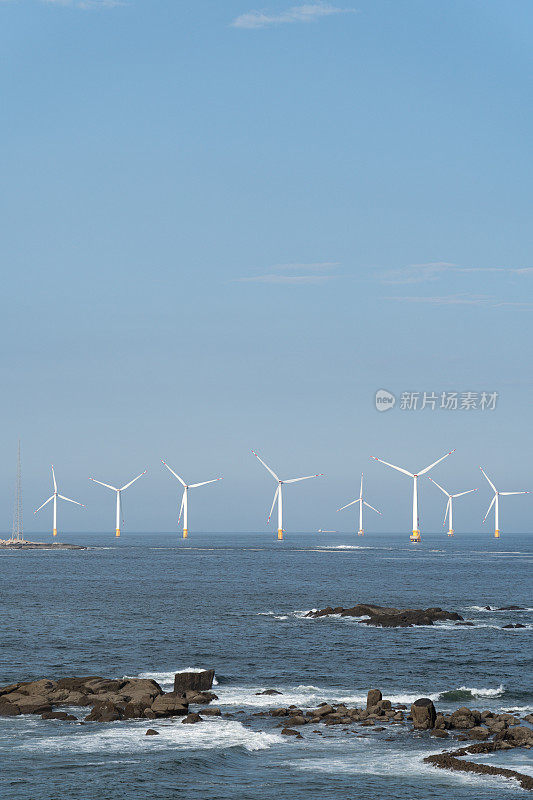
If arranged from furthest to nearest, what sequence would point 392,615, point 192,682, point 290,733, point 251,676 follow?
point 392,615 < point 251,676 < point 192,682 < point 290,733

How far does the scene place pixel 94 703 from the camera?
51.4 meters

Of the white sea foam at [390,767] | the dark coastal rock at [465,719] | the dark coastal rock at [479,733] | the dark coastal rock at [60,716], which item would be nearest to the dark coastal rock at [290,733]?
the white sea foam at [390,767]

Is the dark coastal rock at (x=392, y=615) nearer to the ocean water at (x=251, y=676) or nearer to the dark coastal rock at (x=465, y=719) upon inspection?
the ocean water at (x=251, y=676)

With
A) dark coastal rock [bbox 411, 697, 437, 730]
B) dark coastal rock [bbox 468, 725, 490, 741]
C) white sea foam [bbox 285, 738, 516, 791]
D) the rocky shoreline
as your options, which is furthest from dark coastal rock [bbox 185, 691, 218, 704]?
dark coastal rock [bbox 468, 725, 490, 741]

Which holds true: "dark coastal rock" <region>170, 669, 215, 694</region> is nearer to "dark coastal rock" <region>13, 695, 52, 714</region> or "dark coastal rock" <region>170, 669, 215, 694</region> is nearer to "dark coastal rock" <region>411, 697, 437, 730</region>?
"dark coastal rock" <region>13, 695, 52, 714</region>

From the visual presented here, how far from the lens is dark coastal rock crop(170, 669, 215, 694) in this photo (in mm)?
55031

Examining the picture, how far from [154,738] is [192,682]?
11153 mm

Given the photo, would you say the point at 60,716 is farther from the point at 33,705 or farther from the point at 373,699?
the point at 373,699

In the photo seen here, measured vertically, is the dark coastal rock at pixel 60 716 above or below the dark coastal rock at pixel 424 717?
below

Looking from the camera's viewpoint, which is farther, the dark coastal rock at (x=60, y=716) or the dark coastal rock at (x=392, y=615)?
the dark coastal rock at (x=392, y=615)

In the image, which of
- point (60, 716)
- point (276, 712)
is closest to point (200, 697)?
point (276, 712)

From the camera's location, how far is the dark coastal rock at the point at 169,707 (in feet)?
161

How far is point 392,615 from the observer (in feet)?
312

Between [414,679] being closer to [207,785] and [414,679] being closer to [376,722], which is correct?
[376,722]
